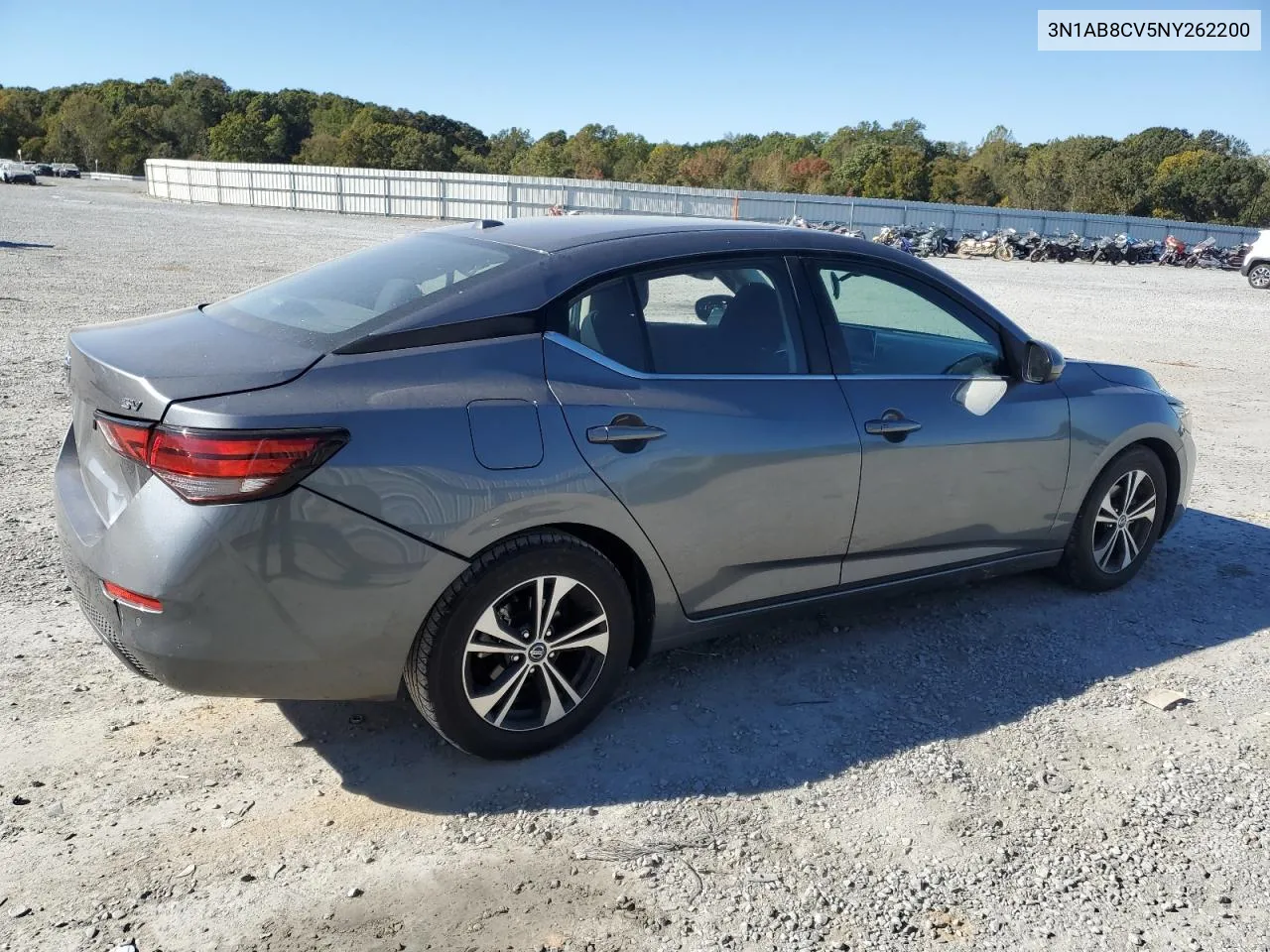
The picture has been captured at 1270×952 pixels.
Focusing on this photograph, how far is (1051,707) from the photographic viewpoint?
3.91m

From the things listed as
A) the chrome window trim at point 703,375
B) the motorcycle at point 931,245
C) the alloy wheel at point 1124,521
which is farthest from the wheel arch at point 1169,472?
the motorcycle at point 931,245

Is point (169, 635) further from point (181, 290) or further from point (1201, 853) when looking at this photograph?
point (181, 290)

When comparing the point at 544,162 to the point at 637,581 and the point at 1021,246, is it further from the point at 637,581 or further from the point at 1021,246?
the point at 637,581

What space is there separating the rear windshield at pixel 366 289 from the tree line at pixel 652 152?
7727 cm

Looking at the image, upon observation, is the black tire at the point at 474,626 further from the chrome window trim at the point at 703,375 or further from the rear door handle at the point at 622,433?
the chrome window trim at the point at 703,375

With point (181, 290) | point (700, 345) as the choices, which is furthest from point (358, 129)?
point (700, 345)

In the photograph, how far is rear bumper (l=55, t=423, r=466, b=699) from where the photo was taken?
2.78 metres

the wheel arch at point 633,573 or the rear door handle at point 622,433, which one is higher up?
the rear door handle at point 622,433

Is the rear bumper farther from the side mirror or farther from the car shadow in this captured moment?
the side mirror

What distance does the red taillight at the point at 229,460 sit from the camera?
2.74 meters

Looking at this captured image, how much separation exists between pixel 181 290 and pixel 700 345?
13878 mm

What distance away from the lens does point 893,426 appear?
3.96m

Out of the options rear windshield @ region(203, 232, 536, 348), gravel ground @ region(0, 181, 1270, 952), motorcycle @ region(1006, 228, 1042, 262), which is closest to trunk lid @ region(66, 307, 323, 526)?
rear windshield @ region(203, 232, 536, 348)

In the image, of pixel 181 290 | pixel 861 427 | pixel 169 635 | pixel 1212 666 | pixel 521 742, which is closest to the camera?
pixel 169 635
